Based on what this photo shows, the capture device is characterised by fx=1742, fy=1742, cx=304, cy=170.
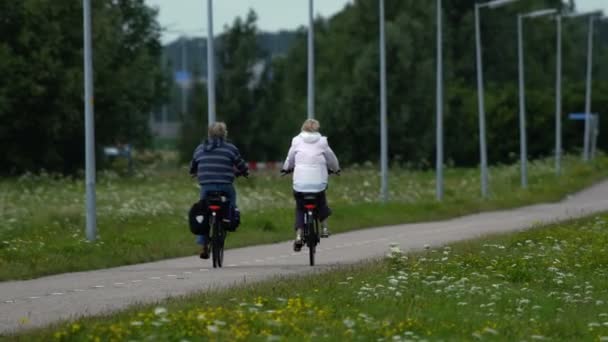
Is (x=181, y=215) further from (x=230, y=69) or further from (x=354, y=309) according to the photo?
(x=230, y=69)

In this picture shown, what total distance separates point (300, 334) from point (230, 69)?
279ft

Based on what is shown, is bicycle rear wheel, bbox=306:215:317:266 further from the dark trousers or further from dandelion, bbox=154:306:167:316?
dandelion, bbox=154:306:167:316

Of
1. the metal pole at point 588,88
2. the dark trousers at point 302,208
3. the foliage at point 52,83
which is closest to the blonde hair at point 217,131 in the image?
the dark trousers at point 302,208

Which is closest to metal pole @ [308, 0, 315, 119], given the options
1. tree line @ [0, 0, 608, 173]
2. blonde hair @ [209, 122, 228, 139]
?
blonde hair @ [209, 122, 228, 139]

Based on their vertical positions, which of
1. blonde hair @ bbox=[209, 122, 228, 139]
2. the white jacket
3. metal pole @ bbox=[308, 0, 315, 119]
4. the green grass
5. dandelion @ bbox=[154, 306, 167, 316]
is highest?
metal pole @ bbox=[308, 0, 315, 119]

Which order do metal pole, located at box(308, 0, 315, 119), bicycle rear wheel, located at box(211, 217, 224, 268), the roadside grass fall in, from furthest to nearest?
1. metal pole, located at box(308, 0, 315, 119)
2. bicycle rear wheel, located at box(211, 217, 224, 268)
3. the roadside grass

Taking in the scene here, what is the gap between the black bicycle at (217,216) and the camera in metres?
21.1

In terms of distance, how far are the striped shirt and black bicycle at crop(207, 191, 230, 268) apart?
0.61ft

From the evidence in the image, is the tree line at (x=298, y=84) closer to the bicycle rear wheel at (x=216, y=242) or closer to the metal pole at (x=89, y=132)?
the metal pole at (x=89, y=132)

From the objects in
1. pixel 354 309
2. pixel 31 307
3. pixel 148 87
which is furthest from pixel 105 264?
pixel 148 87

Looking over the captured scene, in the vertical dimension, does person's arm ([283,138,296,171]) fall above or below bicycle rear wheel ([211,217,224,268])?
above

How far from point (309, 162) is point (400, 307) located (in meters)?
7.90

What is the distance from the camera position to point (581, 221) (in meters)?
30.6

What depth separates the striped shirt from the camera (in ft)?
69.2
